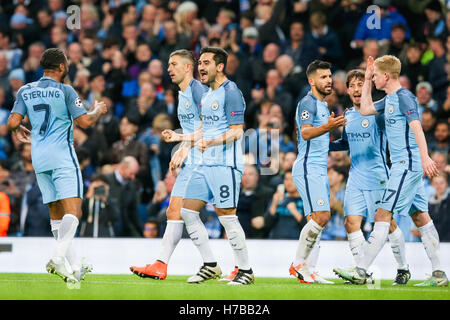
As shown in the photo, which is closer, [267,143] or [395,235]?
[395,235]

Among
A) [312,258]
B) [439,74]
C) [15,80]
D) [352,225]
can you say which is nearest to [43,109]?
[312,258]

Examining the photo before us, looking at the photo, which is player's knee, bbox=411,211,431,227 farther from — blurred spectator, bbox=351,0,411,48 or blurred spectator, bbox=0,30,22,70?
blurred spectator, bbox=0,30,22,70

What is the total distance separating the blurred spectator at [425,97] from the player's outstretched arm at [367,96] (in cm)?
356

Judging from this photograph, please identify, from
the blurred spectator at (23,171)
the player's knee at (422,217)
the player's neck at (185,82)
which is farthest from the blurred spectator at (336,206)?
the blurred spectator at (23,171)

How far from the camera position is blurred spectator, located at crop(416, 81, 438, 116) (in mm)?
11766

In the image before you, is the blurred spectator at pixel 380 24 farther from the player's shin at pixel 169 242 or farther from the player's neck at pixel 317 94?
the player's shin at pixel 169 242

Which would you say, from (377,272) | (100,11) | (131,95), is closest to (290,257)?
(377,272)

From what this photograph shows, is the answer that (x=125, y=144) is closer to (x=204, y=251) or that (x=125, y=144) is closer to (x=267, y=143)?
(x=267, y=143)

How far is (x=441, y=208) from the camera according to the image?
1034 cm

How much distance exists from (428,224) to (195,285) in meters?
2.60

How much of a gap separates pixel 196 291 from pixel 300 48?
6.68 metres

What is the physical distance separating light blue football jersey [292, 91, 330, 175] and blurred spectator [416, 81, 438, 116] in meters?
3.61

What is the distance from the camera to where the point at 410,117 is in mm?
8047

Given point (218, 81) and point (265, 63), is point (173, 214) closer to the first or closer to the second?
point (218, 81)
